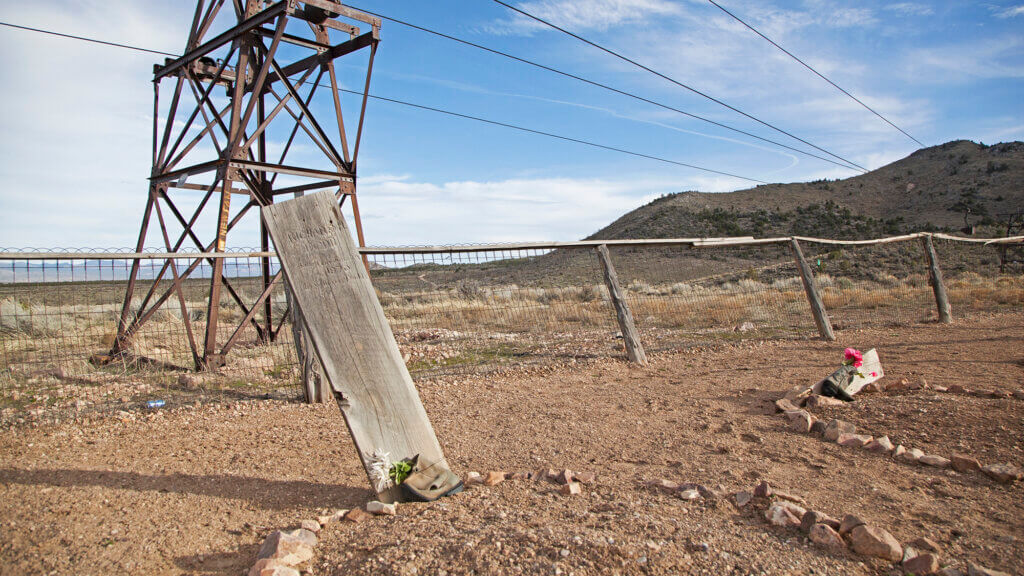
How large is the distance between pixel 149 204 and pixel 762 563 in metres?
9.06

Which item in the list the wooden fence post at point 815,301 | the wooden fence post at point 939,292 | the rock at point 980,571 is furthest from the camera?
the wooden fence post at point 939,292

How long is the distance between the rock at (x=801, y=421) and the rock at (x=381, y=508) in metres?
3.23

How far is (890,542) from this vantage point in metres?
2.38

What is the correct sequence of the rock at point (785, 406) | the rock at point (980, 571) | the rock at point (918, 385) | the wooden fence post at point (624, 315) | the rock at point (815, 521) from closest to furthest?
the rock at point (980, 571) < the rock at point (815, 521) < the rock at point (785, 406) < the rock at point (918, 385) < the wooden fence post at point (624, 315)

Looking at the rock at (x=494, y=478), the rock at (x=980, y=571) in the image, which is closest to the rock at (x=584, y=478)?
the rock at (x=494, y=478)

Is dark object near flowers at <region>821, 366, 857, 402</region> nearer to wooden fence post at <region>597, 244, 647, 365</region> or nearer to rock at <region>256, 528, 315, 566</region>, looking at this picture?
wooden fence post at <region>597, 244, 647, 365</region>

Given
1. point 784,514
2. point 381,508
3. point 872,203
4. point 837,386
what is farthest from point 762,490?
point 872,203

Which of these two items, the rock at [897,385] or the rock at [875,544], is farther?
the rock at [897,385]

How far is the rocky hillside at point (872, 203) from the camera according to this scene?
41594 millimetres

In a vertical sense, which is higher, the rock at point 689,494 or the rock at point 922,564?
the rock at point 922,564

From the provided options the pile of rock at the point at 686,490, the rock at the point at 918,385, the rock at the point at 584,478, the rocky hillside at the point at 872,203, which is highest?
the rocky hillside at the point at 872,203

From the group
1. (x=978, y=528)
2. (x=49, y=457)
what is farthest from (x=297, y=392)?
(x=978, y=528)

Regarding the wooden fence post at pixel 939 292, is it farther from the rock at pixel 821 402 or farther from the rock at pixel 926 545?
the rock at pixel 926 545

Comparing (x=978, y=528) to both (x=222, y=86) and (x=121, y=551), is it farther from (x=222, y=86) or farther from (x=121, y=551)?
(x=222, y=86)
